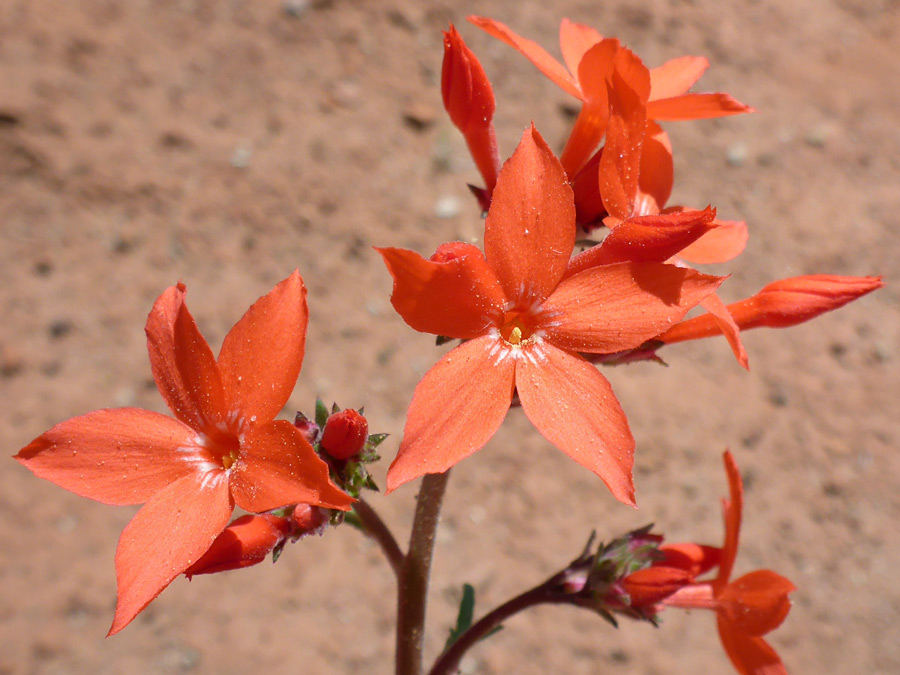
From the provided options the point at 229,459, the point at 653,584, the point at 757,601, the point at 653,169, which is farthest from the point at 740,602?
the point at 229,459

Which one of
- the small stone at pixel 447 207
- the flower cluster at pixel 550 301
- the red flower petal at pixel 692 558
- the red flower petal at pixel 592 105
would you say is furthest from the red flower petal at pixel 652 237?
the small stone at pixel 447 207

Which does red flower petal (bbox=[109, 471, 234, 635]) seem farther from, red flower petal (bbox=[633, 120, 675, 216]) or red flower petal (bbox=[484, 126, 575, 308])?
red flower petal (bbox=[633, 120, 675, 216])

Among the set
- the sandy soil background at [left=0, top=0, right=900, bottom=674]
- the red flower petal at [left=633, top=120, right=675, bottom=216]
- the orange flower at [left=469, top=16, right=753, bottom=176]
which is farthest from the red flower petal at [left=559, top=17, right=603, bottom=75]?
the sandy soil background at [left=0, top=0, right=900, bottom=674]

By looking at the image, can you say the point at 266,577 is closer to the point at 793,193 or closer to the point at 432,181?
the point at 432,181

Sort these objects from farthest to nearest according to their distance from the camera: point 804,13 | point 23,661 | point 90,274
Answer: point 804,13
point 90,274
point 23,661

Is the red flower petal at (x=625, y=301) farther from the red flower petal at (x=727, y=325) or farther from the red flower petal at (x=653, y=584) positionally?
the red flower petal at (x=653, y=584)

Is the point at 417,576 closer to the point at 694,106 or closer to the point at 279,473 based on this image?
the point at 279,473

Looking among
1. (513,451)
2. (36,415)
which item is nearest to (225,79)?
(36,415)
